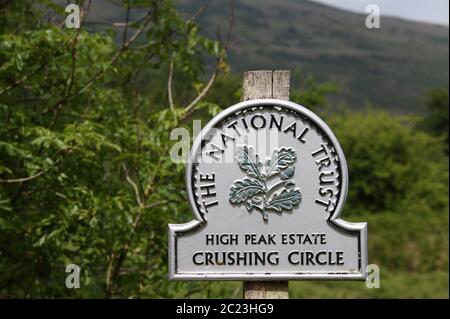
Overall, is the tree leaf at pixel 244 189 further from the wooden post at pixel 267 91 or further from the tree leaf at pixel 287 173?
the wooden post at pixel 267 91

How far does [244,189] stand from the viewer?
475 cm

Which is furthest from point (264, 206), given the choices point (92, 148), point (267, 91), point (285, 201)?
point (92, 148)

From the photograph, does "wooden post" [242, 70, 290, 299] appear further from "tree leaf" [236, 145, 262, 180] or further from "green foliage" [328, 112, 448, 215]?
"green foliage" [328, 112, 448, 215]

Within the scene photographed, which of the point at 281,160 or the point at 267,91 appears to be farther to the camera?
the point at 267,91

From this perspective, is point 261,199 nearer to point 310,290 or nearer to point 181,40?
point 181,40

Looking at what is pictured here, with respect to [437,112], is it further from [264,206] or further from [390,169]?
[264,206]

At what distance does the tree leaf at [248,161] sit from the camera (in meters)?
4.76

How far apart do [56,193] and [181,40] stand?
6.38 ft

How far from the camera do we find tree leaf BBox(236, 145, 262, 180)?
15.6ft

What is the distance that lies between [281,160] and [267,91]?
386 mm

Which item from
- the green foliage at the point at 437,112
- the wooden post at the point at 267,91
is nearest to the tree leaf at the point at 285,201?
the wooden post at the point at 267,91

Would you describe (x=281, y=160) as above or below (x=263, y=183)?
above
